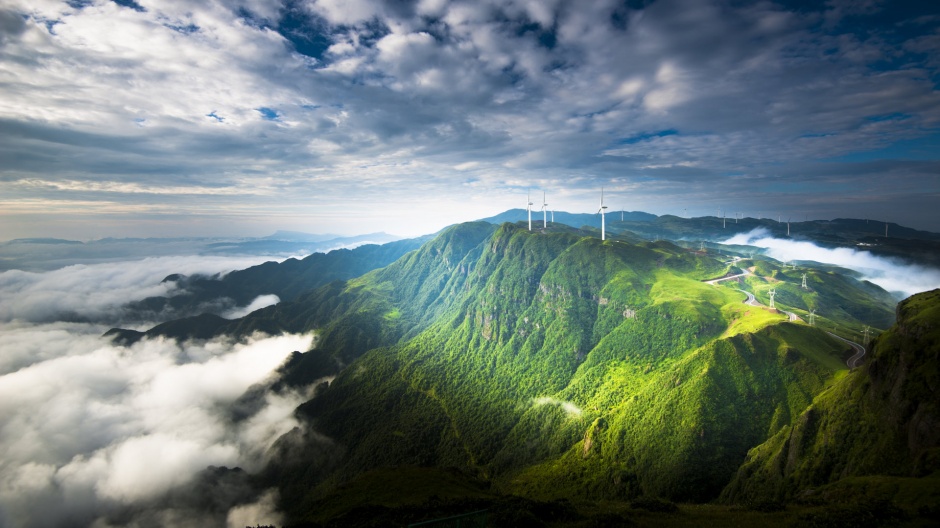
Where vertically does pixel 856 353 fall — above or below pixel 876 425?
below

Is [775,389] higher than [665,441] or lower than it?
higher

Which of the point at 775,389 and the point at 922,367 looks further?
the point at 775,389

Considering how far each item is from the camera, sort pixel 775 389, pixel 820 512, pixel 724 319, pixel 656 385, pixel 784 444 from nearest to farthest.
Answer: pixel 820 512 < pixel 784 444 < pixel 775 389 < pixel 656 385 < pixel 724 319

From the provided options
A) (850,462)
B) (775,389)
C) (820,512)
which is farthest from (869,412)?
(820,512)

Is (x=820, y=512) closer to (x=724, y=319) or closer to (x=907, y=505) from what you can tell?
(x=907, y=505)

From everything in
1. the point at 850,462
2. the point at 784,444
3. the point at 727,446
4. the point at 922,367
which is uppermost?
the point at 922,367

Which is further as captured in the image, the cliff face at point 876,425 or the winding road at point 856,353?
the winding road at point 856,353

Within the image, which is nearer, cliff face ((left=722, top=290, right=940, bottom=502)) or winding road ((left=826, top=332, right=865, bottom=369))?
cliff face ((left=722, top=290, right=940, bottom=502))

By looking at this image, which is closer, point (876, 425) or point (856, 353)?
point (876, 425)
